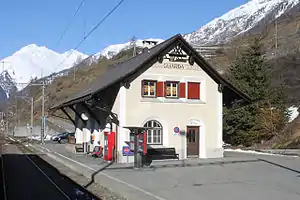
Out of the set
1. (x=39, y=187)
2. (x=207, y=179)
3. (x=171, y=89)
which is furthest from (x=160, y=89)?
(x=39, y=187)

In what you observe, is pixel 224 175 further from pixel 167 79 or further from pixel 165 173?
pixel 167 79

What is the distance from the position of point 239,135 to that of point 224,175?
20.7 m

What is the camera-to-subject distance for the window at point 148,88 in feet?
87.5

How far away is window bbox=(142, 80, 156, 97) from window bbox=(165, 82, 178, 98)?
83 centimetres

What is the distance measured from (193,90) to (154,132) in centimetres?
386

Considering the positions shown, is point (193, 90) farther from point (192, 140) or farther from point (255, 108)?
point (255, 108)

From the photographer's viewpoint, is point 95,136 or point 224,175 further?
point 95,136

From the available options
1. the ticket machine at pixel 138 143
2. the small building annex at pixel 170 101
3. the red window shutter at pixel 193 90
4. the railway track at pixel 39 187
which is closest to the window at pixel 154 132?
the small building annex at pixel 170 101

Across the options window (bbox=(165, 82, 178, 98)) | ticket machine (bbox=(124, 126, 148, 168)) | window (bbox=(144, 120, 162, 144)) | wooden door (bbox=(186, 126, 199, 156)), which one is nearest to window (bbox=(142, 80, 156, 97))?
window (bbox=(165, 82, 178, 98))

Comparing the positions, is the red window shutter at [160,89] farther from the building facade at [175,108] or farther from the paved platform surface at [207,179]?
the paved platform surface at [207,179]

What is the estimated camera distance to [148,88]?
26.8m

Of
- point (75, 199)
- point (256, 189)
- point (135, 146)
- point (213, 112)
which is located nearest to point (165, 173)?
point (135, 146)

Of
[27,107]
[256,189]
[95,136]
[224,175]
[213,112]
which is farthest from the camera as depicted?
[27,107]

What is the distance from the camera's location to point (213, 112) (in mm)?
28328
